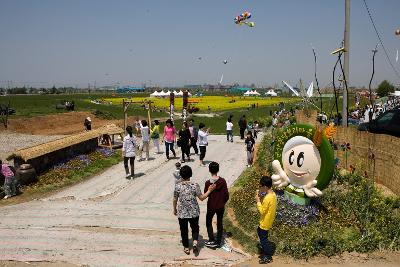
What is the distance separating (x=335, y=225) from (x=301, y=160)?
1.53 meters

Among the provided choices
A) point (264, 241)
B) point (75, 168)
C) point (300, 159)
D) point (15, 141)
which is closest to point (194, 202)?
point (264, 241)

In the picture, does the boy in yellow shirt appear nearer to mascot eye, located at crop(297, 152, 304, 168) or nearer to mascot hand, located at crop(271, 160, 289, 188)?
mascot eye, located at crop(297, 152, 304, 168)

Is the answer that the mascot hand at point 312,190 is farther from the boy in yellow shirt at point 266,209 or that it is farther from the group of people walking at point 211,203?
the boy in yellow shirt at point 266,209

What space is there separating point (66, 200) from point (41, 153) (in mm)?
3178

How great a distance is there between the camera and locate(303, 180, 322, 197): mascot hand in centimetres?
850

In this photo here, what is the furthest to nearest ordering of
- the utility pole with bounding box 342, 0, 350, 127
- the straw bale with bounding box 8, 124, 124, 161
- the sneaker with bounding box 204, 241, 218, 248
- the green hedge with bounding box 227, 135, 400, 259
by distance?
1. the utility pole with bounding box 342, 0, 350, 127
2. the straw bale with bounding box 8, 124, 124, 161
3. the sneaker with bounding box 204, 241, 218, 248
4. the green hedge with bounding box 227, 135, 400, 259

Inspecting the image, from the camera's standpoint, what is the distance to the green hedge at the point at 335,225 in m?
7.41

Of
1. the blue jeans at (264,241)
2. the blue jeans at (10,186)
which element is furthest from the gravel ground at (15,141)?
the blue jeans at (264,241)

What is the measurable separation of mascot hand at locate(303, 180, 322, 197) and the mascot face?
0.13 meters

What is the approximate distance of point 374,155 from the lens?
1133 cm

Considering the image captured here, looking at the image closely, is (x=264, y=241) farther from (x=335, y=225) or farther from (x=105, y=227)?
(x=105, y=227)

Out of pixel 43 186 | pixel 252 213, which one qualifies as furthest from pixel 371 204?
pixel 43 186

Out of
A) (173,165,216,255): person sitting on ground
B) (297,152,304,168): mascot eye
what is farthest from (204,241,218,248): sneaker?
(297,152,304,168): mascot eye

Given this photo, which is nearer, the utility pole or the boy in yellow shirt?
the boy in yellow shirt
